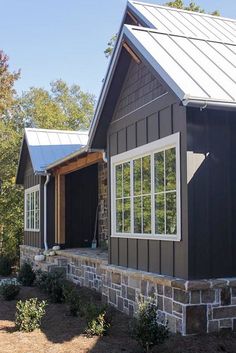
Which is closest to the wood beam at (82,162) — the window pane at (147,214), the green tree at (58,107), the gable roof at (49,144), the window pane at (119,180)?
the gable roof at (49,144)

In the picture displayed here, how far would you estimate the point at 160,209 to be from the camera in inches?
275

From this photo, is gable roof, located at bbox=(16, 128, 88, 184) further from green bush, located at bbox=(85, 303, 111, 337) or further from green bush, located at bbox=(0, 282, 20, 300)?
green bush, located at bbox=(85, 303, 111, 337)

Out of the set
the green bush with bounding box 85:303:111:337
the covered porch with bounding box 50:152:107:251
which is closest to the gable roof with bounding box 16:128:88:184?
the covered porch with bounding box 50:152:107:251

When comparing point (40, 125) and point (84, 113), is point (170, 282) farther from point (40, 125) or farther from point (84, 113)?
point (84, 113)

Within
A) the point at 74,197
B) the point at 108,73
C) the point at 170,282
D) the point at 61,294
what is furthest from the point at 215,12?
the point at 170,282

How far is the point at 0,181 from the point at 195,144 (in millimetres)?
15589

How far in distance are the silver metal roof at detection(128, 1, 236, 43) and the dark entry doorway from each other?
5313mm

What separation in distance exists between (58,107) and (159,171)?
24.3 meters

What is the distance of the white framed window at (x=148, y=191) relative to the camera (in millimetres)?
6605

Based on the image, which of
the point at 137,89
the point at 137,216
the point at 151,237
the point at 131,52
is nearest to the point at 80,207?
the point at 137,216

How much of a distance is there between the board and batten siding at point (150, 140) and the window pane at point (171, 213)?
0.19 metres

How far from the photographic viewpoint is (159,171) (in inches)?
277

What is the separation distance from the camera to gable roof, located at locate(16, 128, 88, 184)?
48.5 feet

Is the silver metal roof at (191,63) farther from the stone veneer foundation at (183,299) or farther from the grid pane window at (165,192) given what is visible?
the stone veneer foundation at (183,299)
